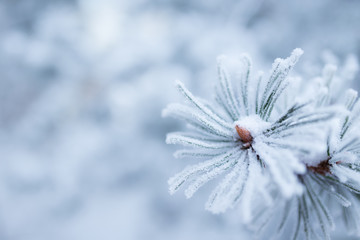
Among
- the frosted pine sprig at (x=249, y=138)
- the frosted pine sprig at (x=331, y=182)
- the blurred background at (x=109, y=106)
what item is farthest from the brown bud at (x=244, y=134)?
the blurred background at (x=109, y=106)

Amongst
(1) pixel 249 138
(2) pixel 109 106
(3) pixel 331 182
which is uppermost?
(2) pixel 109 106

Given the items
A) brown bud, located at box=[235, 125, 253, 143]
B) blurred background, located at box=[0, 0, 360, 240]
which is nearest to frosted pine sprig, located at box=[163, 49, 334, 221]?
brown bud, located at box=[235, 125, 253, 143]

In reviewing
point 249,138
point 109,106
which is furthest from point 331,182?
point 109,106

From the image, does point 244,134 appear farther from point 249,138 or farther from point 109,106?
point 109,106

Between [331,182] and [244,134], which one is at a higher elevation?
[244,134]

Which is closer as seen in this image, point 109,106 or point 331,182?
point 331,182
